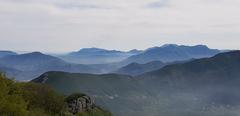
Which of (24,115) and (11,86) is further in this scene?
(11,86)

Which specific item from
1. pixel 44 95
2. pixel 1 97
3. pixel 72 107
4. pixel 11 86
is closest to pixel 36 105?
pixel 44 95

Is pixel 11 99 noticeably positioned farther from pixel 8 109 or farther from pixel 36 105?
pixel 36 105

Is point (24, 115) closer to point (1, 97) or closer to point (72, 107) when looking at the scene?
point (1, 97)

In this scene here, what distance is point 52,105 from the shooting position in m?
145

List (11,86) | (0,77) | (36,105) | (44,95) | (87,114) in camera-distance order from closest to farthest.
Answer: (0,77) < (11,86) < (36,105) < (44,95) < (87,114)

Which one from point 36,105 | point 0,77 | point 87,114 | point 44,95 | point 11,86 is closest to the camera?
point 0,77

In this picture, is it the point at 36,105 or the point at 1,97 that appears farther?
the point at 36,105

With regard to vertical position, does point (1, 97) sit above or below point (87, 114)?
above

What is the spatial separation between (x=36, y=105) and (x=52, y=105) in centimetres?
1103

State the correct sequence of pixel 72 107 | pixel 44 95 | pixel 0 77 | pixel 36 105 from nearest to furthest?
pixel 0 77 → pixel 36 105 → pixel 44 95 → pixel 72 107

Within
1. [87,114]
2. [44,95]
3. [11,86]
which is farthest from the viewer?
[87,114]

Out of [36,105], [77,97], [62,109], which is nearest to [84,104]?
[77,97]

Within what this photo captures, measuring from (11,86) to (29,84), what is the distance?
51.1 metres

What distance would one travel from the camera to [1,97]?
7600 centimetres
